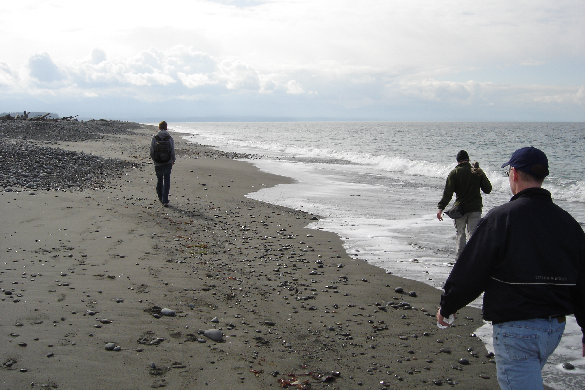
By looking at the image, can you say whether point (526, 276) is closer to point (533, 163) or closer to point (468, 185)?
point (533, 163)

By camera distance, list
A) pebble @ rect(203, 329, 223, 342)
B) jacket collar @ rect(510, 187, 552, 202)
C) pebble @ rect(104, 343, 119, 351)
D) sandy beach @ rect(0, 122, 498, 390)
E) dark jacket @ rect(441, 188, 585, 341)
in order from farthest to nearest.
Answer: pebble @ rect(203, 329, 223, 342)
pebble @ rect(104, 343, 119, 351)
sandy beach @ rect(0, 122, 498, 390)
jacket collar @ rect(510, 187, 552, 202)
dark jacket @ rect(441, 188, 585, 341)

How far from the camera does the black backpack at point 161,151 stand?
14090 mm

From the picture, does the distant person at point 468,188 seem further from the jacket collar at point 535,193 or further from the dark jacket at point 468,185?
the jacket collar at point 535,193

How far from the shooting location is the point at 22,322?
19.1ft

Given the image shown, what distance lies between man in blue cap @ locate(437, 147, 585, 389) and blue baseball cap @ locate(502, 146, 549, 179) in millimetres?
119

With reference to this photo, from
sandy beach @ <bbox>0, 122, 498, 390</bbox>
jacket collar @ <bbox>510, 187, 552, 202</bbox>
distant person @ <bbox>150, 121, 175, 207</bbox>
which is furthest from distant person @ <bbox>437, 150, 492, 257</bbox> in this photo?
distant person @ <bbox>150, 121, 175, 207</bbox>

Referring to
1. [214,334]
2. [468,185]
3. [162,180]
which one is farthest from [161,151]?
[214,334]

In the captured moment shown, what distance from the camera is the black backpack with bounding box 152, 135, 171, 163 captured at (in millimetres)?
14090

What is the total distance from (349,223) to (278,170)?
45.4 ft

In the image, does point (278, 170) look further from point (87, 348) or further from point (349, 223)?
point (87, 348)

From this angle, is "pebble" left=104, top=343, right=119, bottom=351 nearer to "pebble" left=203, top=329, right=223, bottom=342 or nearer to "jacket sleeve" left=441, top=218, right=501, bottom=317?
"pebble" left=203, top=329, right=223, bottom=342

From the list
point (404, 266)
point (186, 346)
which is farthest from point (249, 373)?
point (404, 266)

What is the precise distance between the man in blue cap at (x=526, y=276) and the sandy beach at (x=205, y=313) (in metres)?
2.08

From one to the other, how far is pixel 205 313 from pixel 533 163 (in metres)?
4.74
